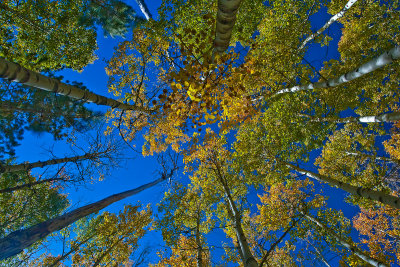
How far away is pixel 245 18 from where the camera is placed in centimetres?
708

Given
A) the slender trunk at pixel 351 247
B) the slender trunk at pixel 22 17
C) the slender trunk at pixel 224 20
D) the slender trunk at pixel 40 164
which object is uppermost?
the slender trunk at pixel 22 17

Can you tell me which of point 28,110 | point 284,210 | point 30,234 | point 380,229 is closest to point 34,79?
point 30,234

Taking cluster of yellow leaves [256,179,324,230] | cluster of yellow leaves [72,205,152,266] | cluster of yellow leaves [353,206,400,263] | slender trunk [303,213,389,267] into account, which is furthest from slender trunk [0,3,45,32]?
cluster of yellow leaves [353,206,400,263]

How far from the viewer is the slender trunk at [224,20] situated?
2.28m

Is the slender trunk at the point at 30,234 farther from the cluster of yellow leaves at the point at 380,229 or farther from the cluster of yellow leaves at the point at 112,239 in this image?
the cluster of yellow leaves at the point at 380,229

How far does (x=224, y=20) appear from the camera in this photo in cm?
253

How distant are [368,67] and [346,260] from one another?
6.64 m

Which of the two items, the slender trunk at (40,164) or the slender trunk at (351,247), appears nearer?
the slender trunk at (351,247)

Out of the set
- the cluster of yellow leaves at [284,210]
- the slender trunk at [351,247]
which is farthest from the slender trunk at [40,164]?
the slender trunk at [351,247]

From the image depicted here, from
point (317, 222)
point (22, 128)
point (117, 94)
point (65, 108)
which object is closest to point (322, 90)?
point (317, 222)

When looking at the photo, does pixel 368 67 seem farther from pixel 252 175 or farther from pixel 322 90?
pixel 252 175

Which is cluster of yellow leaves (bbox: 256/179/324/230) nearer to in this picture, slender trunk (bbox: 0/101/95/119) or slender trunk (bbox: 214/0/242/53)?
slender trunk (bbox: 214/0/242/53)

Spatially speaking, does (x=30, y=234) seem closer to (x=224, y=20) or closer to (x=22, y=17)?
(x=224, y=20)

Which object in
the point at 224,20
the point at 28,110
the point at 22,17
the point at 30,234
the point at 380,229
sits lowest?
the point at 30,234
